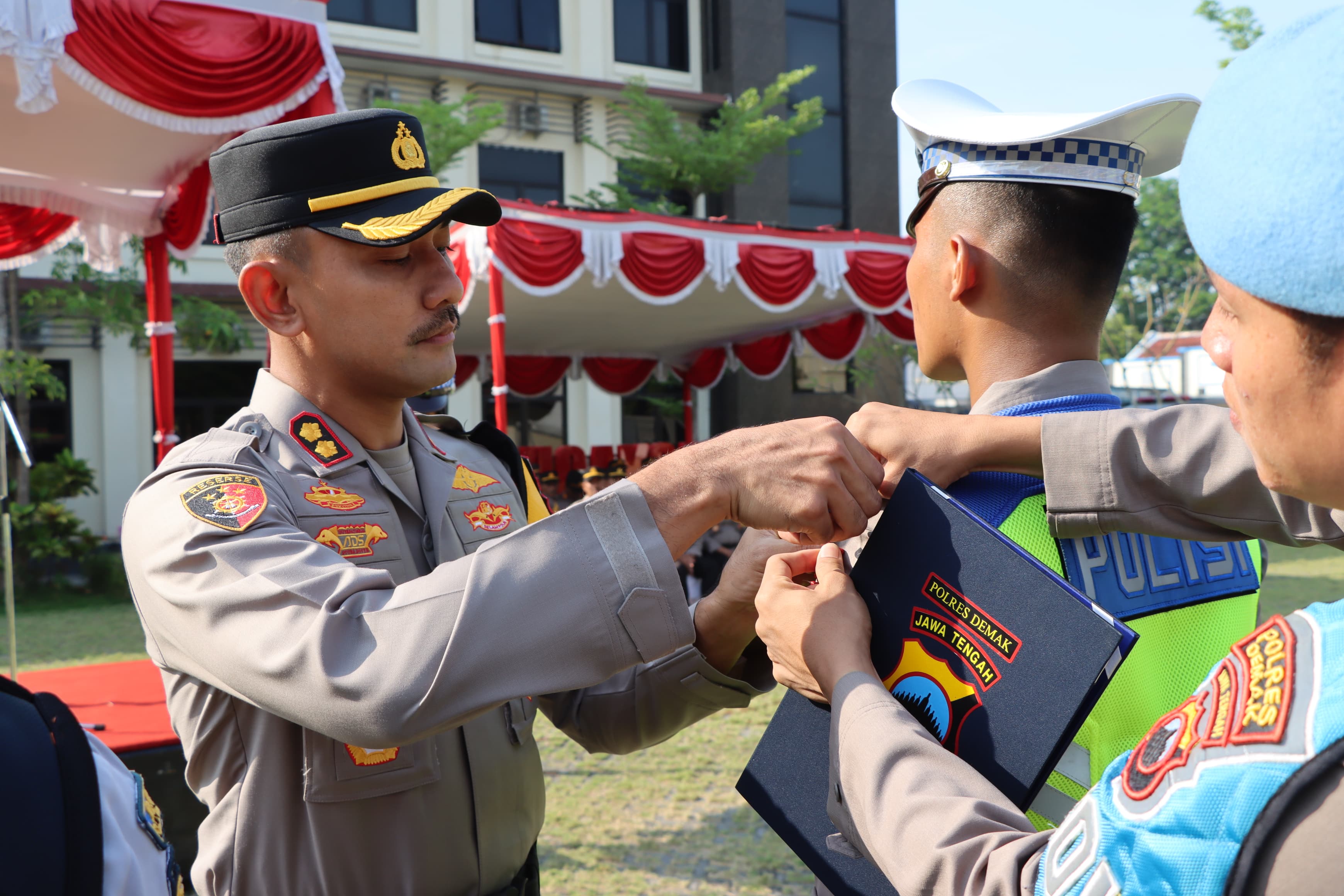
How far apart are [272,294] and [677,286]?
729 cm

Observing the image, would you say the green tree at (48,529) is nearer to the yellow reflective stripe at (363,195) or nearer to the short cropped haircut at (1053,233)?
the yellow reflective stripe at (363,195)

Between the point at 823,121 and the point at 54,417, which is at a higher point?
the point at 823,121

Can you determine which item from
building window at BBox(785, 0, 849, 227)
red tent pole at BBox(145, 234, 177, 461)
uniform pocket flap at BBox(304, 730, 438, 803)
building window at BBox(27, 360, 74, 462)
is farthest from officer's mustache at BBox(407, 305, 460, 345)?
building window at BBox(785, 0, 849, 227)

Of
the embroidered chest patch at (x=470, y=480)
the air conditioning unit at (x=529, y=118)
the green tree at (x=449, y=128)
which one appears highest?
the air conditioning unit at (x=529, y=118)

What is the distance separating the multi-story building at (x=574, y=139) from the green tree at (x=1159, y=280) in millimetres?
11963

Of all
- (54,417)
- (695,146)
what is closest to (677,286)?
(695,146)

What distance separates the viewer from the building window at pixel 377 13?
16.0 meters

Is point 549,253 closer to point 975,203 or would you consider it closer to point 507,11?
point 975,203

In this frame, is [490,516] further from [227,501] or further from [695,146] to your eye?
[695,146]

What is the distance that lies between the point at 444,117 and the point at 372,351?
44.3ft

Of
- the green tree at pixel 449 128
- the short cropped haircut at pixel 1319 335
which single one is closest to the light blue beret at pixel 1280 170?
the short cropped haircut at pixel 1319 335

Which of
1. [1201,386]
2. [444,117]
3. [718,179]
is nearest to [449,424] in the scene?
[444,117]

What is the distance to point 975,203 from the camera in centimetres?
137

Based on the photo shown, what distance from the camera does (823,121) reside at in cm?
1905
